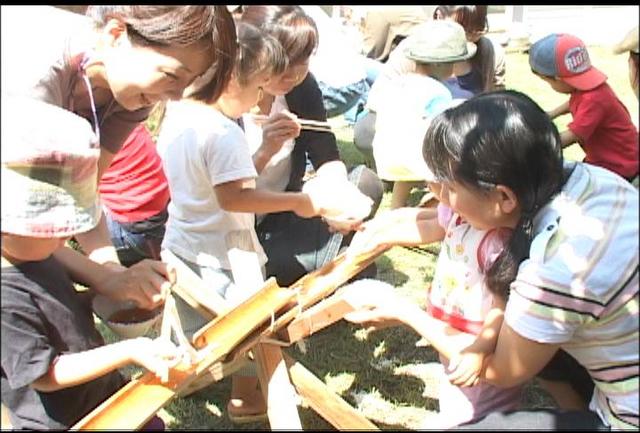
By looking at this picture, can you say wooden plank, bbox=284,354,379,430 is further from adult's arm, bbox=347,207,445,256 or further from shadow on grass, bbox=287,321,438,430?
shadow on grass, bbox=287,321,438,430

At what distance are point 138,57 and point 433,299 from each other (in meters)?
0.92

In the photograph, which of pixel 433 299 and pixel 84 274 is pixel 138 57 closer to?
pixel 84 274

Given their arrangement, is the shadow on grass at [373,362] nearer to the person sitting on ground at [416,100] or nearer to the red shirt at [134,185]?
the person sitting on ground at [416,100]

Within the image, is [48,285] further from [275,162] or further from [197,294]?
[275,162]

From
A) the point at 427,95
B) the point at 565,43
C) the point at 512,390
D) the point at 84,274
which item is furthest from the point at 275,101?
the point at 512,390

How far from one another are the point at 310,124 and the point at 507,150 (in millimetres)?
1166

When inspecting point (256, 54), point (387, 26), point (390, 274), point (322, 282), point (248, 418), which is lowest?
point (390, 274)

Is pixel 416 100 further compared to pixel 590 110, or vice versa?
A: pixel 416 100

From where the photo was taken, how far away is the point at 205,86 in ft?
6.16

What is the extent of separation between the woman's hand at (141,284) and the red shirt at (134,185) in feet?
3.42

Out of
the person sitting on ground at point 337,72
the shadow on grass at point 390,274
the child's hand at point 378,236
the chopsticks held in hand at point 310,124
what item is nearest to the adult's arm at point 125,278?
the child's hand at point 378,236

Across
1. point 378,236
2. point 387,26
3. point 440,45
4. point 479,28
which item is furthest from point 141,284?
point 387,26

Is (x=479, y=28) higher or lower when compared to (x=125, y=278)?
lower

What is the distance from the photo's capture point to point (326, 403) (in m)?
1.65
